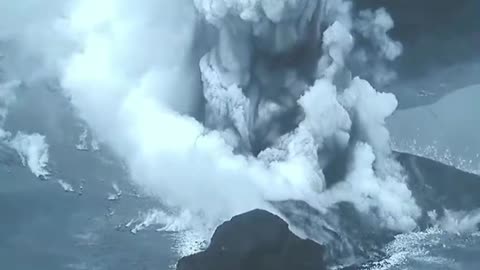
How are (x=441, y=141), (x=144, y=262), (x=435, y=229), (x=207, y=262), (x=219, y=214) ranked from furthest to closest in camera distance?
1. (x=441, y=141)
2. (x=435, y=229)
3. (x=219, y=214)
4. (x=144, y=262)
5. (x=207, y=262)

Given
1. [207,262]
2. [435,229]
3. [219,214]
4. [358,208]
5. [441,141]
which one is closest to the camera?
[207,262]

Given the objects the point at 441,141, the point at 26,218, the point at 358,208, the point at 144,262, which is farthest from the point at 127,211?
the point at 441,141

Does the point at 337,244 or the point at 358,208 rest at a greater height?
the point at 358,208

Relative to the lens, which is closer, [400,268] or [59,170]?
[400,268]

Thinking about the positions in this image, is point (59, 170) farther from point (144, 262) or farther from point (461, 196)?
point (461, 196)

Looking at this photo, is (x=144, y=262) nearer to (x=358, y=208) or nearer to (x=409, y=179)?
(x=358, y=208)

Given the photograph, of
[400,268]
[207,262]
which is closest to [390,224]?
[400,268]

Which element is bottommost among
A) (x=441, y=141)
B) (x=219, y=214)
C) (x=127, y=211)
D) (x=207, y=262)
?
(x=207, y=262)
